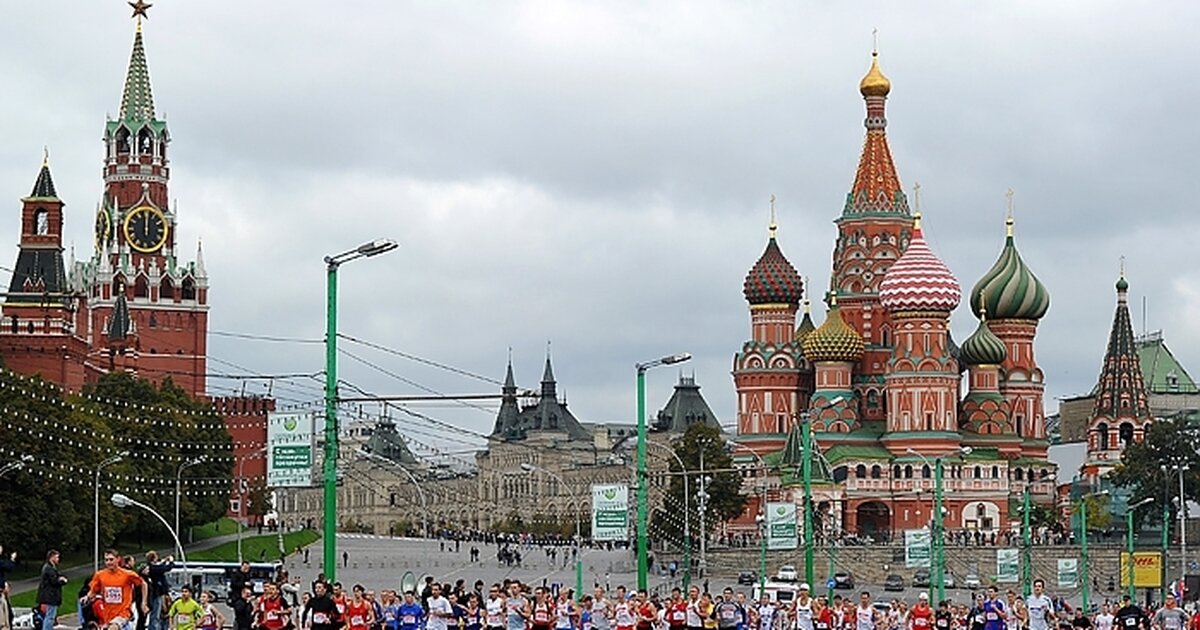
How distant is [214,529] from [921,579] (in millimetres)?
41454

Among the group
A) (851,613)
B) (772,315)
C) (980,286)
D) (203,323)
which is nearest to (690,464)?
(772,315)

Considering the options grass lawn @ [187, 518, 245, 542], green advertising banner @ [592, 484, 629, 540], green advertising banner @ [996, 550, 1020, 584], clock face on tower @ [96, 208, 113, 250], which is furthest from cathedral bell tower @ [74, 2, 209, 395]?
green advertising banner @ [592, 484, 629, 540]

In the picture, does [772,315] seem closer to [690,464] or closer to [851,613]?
[690,464]

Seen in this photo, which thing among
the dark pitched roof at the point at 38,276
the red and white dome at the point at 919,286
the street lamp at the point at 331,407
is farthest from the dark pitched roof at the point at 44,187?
the street lamp at the point at 331,407

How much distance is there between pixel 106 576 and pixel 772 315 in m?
114

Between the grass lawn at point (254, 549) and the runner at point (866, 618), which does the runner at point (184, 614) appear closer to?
the runner at point (866, 618)

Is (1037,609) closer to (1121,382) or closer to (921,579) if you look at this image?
(921,579)

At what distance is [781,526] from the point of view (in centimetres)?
7131

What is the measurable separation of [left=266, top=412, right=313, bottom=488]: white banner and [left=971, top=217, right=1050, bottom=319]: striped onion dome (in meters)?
105

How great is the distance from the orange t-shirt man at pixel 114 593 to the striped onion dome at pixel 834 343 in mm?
110222

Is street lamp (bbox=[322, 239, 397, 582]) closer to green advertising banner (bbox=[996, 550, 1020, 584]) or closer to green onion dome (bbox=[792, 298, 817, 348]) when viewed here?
green advertising banner (bbox=[996, 550, 1020, 584])

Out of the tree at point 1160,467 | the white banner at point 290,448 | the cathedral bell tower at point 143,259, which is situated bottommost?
the white banner at point 290,448

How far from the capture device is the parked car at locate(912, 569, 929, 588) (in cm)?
11306

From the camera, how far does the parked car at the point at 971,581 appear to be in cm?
10969
